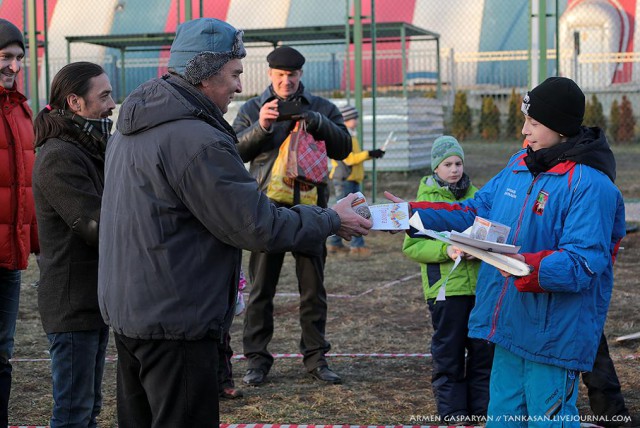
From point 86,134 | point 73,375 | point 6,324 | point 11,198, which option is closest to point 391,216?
point 86,134

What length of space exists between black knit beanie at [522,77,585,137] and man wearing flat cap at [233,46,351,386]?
225 cm

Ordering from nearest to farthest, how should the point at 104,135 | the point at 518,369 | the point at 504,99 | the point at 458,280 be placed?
the point at 518,369 < the point at 104,135 < the point at 458,280 < the point at 504,99

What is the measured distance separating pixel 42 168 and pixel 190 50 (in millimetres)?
1124

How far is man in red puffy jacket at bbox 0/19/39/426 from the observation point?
440cm

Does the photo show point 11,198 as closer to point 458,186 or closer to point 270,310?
point 270,310

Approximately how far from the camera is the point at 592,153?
11.7ft

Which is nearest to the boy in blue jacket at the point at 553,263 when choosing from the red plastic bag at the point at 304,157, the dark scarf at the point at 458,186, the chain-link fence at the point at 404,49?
the dark scarf at the point at 458,186

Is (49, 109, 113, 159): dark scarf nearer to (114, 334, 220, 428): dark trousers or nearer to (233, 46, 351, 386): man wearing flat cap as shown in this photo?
(114, 334, 220, 428): dark trousers

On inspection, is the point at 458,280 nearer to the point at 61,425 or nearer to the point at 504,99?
the point at 61,425

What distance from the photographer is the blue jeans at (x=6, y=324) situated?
4.46 m

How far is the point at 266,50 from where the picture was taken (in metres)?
19.7

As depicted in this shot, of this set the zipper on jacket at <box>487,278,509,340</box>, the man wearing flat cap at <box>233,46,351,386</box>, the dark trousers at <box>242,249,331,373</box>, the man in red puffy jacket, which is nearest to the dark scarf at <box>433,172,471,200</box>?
the man wearing flat cap at <box>233,46,351,386</box>

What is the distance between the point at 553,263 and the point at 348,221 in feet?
2.50

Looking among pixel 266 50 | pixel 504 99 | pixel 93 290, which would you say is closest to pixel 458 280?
pixel 93 290
